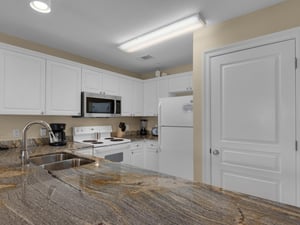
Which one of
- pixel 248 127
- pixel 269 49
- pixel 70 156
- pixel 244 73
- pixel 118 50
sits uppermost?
pixel 118 50

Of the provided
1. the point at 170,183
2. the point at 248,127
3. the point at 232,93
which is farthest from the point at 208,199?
the point at 232,93

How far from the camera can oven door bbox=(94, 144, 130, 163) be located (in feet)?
8.75

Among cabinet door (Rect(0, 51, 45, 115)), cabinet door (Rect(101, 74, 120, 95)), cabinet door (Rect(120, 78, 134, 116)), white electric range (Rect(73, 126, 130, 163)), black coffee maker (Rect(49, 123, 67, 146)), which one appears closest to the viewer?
cabinet door (Rect(0, 51, 45, 115))

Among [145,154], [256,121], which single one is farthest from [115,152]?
[256,121]

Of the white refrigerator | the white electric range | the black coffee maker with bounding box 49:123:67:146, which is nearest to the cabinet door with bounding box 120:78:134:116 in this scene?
the white electric range

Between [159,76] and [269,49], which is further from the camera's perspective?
[159,76]

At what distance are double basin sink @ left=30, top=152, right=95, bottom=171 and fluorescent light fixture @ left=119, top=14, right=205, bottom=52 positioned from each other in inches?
64.9

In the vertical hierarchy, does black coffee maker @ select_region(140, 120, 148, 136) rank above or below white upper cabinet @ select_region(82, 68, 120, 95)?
below

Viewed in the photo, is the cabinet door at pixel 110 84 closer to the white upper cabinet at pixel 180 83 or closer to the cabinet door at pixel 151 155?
the white upper cabinet at pixel 180 83

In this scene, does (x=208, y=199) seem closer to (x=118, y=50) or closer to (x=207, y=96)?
(x=207, y=96)

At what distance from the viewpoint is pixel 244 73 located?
187cm

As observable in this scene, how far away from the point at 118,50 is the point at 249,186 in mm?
2554

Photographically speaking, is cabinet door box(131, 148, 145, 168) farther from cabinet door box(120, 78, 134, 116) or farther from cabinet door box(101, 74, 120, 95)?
cabinet door box(101, 74, 120, 95)

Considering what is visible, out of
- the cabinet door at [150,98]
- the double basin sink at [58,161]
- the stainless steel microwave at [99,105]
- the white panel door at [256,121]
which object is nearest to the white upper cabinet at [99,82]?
the stainless steel microwave at [99,105]
